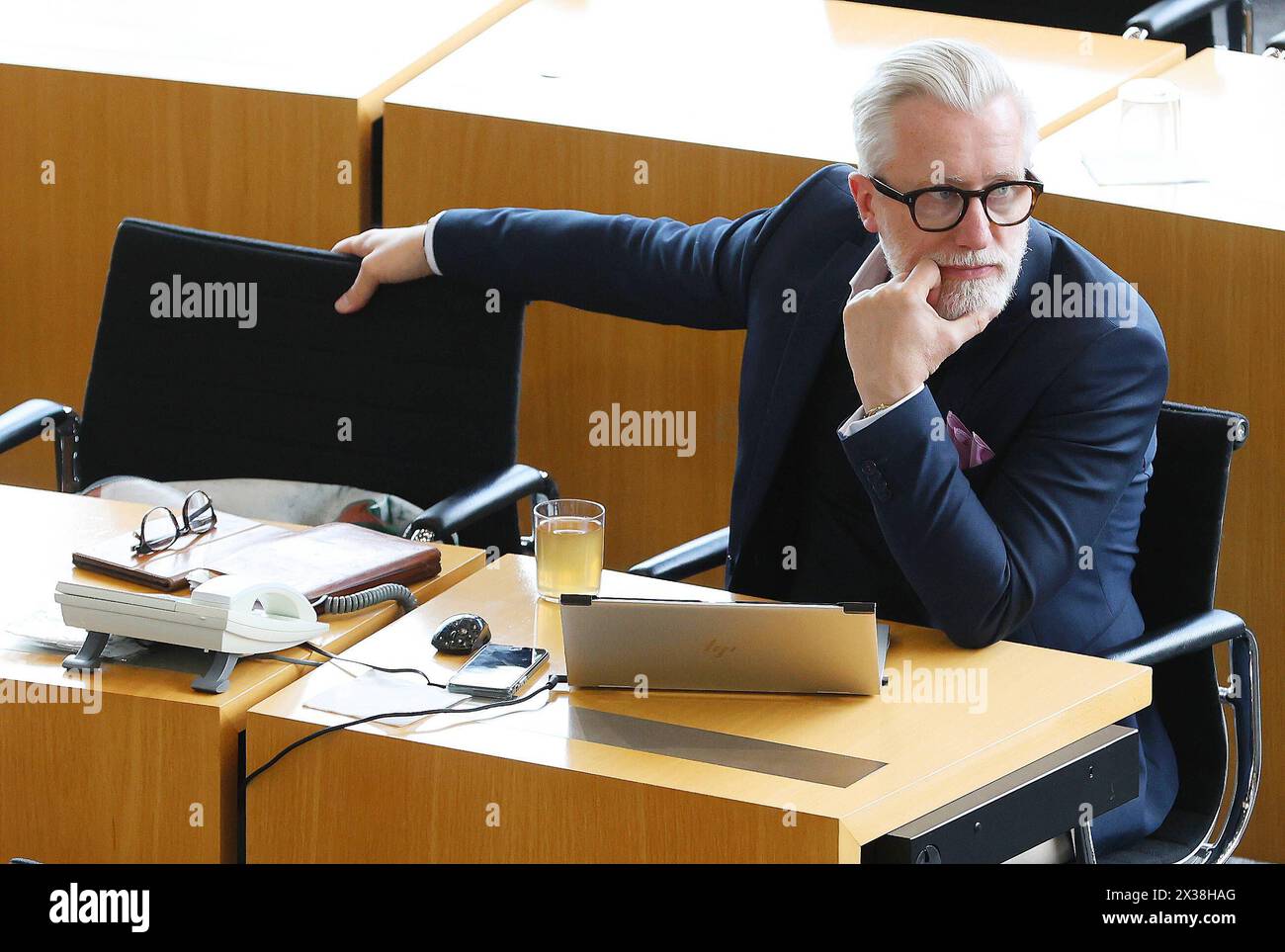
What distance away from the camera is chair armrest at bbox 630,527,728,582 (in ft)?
7.27

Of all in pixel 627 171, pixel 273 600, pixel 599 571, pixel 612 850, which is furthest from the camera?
pixel 627 171

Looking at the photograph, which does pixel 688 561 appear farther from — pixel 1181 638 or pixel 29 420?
pixel 29 420

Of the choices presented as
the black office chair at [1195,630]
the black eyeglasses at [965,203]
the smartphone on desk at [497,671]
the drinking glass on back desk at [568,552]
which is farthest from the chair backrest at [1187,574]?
the smartphone on desk at [497,671]

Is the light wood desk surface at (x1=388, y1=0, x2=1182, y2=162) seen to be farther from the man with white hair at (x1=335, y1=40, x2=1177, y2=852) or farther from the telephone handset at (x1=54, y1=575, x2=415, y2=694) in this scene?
the telephone handset at (x1=54, y1=575, x2=415, y2=694)

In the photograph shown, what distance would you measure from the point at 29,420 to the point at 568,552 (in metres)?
0.97

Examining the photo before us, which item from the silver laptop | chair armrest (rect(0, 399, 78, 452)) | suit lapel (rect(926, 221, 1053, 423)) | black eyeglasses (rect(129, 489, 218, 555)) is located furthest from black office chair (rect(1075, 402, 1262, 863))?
chair armrest (rect(0, 399, 78, 452))

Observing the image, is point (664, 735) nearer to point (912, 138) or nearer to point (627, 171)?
point (912, 138)

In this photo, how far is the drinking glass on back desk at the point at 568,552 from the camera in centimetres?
193

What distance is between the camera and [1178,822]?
2.06m

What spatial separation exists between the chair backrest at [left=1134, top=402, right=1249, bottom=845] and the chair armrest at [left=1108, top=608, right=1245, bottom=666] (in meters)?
0.04

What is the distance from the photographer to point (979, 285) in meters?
1.92

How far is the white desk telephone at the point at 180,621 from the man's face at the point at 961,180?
79 centimetres

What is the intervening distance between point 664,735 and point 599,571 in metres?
0.38
